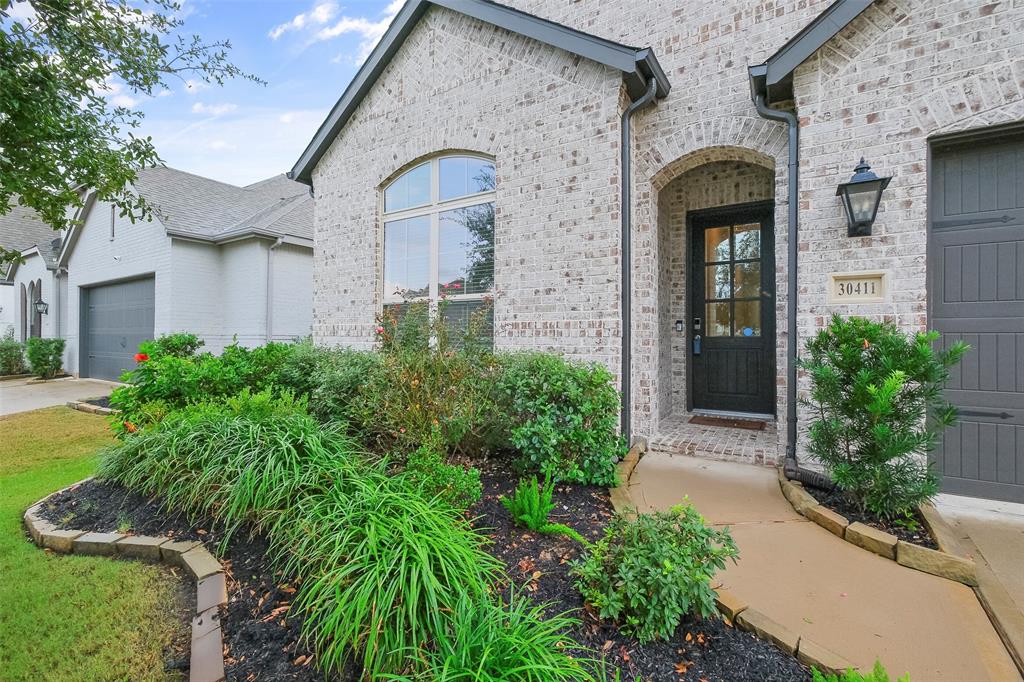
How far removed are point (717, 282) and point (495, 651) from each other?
5696 millimetres

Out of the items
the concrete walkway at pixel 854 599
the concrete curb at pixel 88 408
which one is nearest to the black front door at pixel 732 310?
the concrete walkway at pixel 854 599

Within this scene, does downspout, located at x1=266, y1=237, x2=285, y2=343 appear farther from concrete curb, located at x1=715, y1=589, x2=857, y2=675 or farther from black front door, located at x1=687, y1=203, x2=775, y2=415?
concrete curb, located at x1=715, y1=589, x2=857, y2=675

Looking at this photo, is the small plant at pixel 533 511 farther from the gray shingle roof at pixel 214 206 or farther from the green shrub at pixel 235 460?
the gray shingle roof at pixel 214 206

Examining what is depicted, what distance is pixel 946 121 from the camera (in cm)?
350

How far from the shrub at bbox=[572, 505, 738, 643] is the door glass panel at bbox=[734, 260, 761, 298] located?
15.1 feet

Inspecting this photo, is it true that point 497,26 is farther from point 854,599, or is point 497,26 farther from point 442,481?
point 854,599

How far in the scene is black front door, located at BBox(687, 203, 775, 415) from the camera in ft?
19.0

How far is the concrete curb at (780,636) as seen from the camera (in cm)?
185

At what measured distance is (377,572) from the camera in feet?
6.60

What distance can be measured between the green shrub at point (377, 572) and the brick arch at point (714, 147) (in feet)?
14.5

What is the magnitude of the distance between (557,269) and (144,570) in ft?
13.8

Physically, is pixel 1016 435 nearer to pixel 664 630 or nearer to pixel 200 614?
pixel 664 630

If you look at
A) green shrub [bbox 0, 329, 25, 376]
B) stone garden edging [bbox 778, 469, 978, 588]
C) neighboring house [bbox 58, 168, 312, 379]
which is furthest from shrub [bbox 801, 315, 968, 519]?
green shrub [bbox 0, 329, 25, 376]

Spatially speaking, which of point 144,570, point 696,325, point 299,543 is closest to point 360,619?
point 299,543
